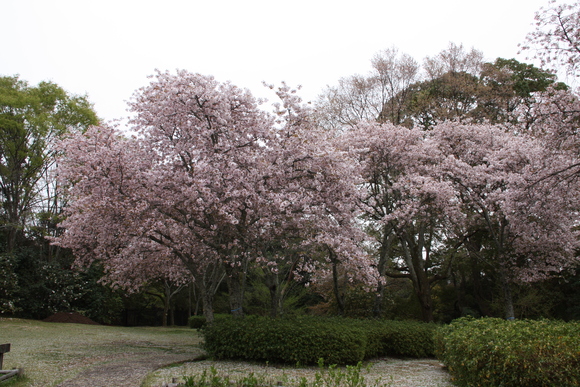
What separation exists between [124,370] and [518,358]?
6287mm

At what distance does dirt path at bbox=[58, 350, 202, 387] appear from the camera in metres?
6.43

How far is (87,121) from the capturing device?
80.1ft

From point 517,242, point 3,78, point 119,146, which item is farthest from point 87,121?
point 517,242

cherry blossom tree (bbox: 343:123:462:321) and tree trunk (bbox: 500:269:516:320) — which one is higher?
cherry blossom tree (bbox: 343:123:462:321)

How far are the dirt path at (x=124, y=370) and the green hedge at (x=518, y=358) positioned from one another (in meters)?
4.75

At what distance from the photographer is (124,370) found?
7.55 m

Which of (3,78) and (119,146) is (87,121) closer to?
(3,78)

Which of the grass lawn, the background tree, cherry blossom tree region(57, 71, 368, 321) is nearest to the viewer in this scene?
the grass lawn

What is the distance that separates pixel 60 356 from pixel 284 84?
8.04m

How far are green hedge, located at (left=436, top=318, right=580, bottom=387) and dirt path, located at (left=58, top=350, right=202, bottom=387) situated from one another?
15.6ft

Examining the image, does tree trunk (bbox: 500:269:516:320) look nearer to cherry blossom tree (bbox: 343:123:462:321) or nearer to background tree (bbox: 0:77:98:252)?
cherry blossom tree (bbox: 343:123:462:321)

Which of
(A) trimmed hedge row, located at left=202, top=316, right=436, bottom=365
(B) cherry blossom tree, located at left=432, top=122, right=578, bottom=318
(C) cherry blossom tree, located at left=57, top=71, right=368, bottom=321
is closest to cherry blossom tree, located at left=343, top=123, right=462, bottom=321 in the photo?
(B) cherry blossom tree, located at left=432, top=122, right=578, bottom=318

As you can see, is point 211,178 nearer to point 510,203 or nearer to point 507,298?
point 510,203

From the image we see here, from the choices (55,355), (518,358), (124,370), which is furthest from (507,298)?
(55,355)
